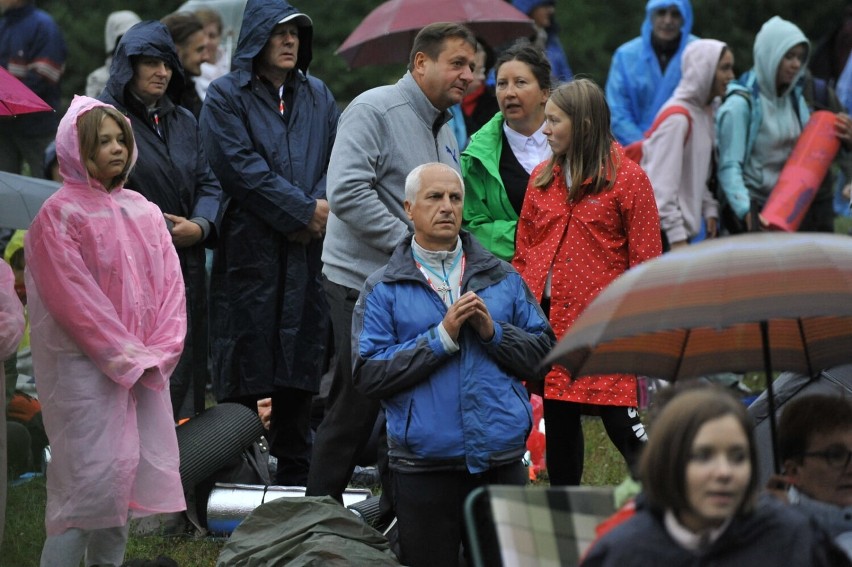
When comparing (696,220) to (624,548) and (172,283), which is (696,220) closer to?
(172,283)

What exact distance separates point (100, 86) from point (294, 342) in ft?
14.7

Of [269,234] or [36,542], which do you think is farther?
[269,234]

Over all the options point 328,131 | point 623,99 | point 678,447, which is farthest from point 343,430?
point 623,99

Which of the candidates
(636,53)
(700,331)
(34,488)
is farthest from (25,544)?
(636,53)

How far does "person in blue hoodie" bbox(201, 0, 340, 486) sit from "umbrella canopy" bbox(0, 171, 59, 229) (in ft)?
3.80

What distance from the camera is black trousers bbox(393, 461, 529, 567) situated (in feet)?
19.4

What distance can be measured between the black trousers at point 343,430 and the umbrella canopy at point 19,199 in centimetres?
131

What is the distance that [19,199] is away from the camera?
6.50 meters

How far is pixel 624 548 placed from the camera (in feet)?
12.8

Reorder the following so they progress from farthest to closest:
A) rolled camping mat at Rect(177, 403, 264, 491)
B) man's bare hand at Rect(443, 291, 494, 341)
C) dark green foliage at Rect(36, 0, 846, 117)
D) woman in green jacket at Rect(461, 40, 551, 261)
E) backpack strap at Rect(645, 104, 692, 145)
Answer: dark green foliage at Rect(36, 0, 846, 117), backpack strap at Rect(645, 104, 692, 145), woman in green jacket at Rect(461, 40, 551, 261), rolled camping mat at Rect(177, 403, 264, 491), man's bare hand at Rect(443, 291, 494, 341)

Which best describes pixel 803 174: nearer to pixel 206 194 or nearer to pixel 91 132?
pixel 206 194

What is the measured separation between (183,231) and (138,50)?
844 mm

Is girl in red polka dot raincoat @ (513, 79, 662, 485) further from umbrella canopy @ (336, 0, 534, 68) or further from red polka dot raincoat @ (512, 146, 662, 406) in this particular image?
umbrella canopy @ (336, 0, 534, 68)

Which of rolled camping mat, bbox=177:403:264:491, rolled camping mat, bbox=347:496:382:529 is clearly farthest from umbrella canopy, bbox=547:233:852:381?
rolled camping mat, bbox=177:403:264:491
